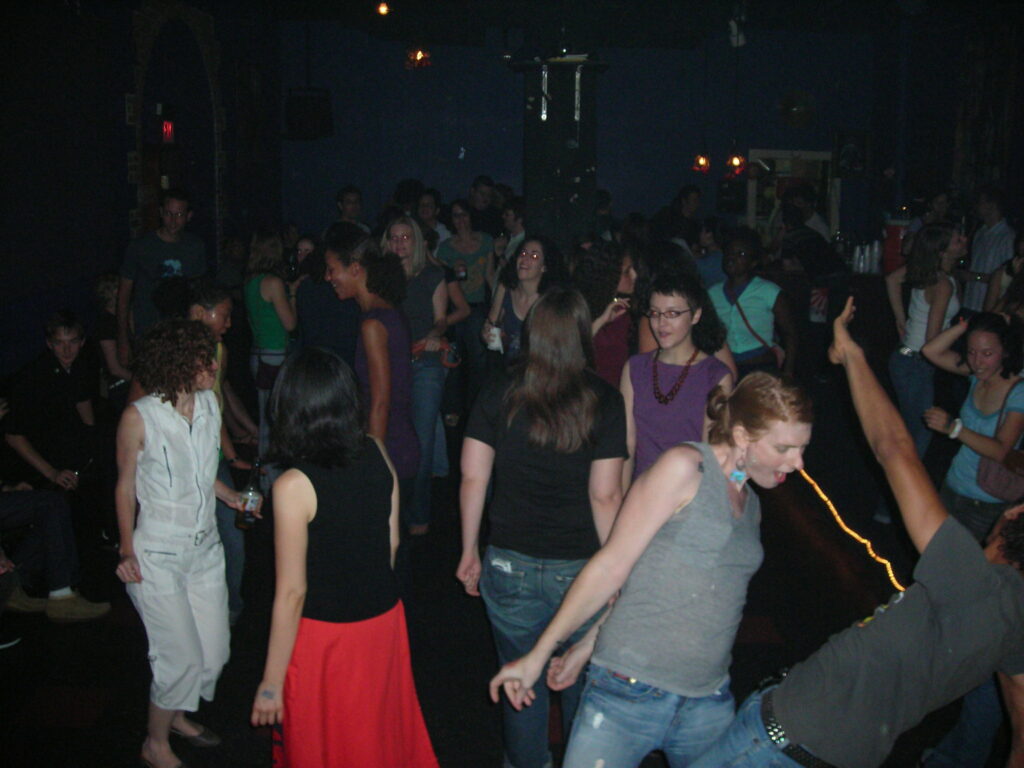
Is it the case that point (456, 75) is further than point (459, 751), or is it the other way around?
point (456, 75)

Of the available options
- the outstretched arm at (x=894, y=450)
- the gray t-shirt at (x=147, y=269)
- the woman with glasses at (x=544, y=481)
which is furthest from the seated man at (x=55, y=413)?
the outstretched arm at (x=894, y=450)

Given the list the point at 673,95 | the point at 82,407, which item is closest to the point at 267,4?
the point at 673,95

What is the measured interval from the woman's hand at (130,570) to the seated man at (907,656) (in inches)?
79.0

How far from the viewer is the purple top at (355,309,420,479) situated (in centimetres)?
399

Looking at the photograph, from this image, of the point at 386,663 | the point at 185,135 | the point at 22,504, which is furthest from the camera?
the point at 185,135

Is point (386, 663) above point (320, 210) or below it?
below

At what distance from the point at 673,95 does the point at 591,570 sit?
13.7 meters

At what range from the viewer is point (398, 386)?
13.5 feet

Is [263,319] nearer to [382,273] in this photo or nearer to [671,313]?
[382,273]

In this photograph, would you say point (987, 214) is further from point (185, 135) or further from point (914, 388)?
point (185, 135)

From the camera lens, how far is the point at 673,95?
14828mm

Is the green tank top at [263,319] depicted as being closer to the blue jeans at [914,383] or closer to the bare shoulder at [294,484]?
the bare shoulder at [294,484]

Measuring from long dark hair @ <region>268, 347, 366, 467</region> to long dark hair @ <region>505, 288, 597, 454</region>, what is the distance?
0.55m

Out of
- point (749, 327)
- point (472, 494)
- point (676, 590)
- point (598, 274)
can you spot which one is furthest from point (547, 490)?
point (749, 327)
